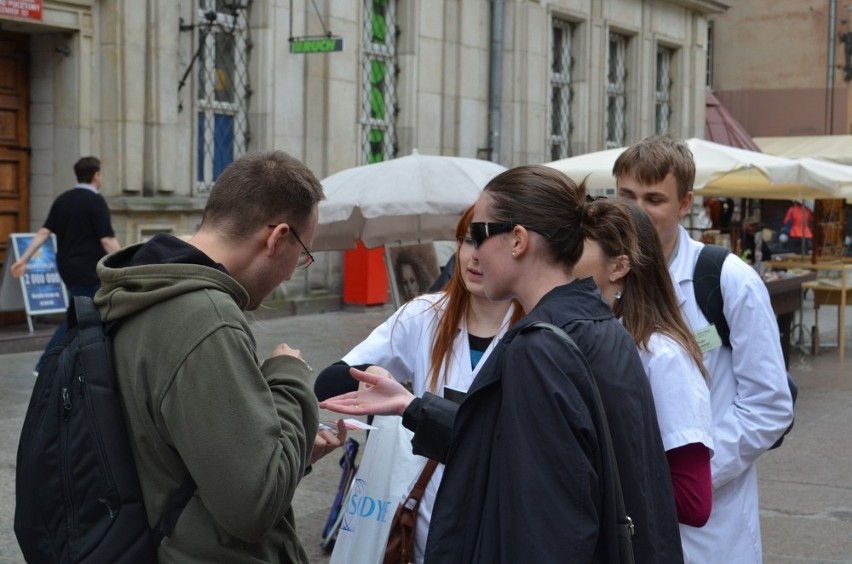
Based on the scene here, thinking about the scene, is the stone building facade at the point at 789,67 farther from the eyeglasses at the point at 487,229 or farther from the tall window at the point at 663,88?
the eyeglasses at the point at 487,229

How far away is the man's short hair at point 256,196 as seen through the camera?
2.49 meters

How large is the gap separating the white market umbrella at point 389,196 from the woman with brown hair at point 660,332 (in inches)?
202

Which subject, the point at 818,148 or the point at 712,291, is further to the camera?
the point at 818,148

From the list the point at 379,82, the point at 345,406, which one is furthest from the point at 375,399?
the point at 379,82

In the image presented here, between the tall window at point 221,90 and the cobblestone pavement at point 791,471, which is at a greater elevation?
the tall window at point 221,90

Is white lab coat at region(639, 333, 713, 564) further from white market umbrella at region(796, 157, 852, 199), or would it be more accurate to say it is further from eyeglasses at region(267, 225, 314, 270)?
white market umbrella at region(796, 157, 852, 199)

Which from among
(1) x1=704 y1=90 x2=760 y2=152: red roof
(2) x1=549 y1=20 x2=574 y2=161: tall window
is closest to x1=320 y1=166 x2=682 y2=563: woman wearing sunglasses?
(2) x1=549 y1=20 x2=574 y2=161: tall window

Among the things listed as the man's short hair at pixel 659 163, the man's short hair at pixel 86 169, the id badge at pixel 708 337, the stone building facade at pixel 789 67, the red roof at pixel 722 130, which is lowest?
the id badge at pixel 708 337

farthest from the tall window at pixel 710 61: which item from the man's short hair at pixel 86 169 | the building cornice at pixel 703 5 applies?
the man's short hair at pixel 86 169

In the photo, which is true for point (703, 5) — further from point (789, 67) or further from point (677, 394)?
point (677, 394)

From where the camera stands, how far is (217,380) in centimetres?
227

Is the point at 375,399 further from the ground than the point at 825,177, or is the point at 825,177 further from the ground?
the point at 825,177

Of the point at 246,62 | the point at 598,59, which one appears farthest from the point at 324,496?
the point at 598,59

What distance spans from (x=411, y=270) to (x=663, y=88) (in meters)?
17.9
